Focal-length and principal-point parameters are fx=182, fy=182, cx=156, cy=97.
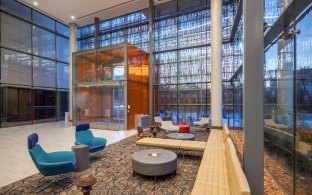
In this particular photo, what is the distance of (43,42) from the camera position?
12828 millimetres

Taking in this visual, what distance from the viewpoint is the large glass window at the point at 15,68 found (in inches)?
408

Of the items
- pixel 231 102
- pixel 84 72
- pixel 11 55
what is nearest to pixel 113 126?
pixel 84 72

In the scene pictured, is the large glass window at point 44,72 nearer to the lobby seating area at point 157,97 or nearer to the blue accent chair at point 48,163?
the lobby seating area at point 157,97

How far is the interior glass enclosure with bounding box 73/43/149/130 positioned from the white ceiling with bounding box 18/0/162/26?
9.04ft

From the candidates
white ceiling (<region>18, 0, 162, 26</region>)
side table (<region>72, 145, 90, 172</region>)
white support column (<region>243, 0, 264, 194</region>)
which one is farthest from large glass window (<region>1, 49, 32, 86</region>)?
white support column (<region>243, 0, 264, 194</region>)

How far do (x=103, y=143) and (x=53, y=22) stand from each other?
12.2 metres

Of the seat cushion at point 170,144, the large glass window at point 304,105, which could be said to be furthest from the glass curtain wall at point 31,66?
the large glass window at point 304,105

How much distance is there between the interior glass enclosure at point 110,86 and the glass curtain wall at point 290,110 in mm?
6630

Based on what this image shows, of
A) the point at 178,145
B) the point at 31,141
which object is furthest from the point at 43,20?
the point at 178,145

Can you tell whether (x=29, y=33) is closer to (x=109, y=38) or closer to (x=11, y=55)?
(x=11, y=55)

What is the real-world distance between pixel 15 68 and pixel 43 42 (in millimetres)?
2881

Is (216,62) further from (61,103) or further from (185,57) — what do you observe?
(61,103)

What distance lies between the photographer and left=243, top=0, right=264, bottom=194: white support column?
2682mm

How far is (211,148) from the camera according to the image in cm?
465
